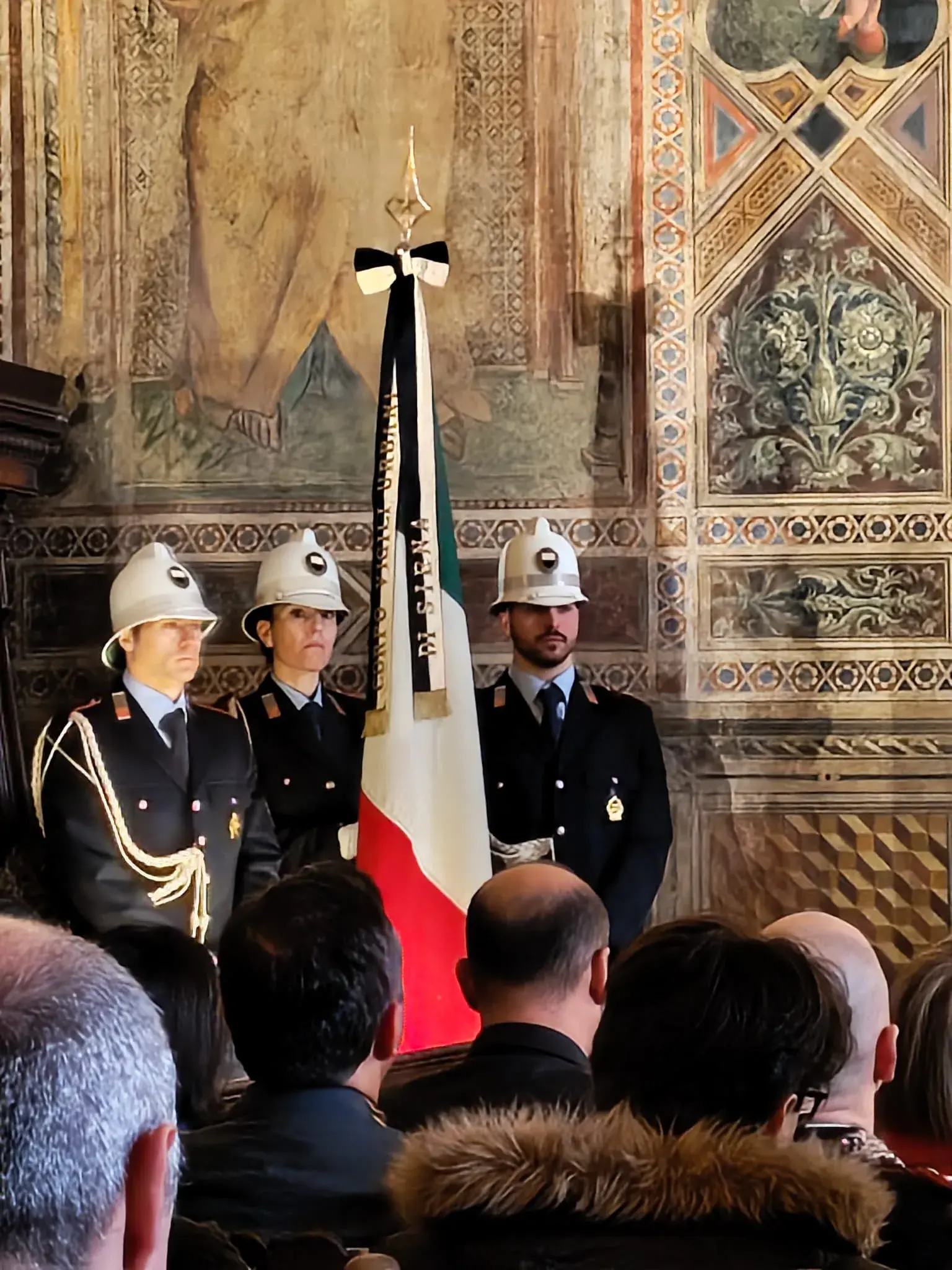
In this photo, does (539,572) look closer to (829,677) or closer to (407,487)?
(407,487)

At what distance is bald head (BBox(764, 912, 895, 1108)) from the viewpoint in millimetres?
1943

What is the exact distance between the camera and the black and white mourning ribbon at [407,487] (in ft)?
14.6

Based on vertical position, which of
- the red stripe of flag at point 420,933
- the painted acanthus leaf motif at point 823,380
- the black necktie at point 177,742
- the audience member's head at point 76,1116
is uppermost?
the painted acanthus leaf motif at point 823,380

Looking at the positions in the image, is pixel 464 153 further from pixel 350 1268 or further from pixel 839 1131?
pixel 350 1268

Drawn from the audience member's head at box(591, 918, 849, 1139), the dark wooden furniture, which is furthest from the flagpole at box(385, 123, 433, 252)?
the audience member's head at box(591, 918, 849, 1139)

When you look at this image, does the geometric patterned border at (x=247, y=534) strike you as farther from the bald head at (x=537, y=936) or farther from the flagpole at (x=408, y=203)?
the bald head at (x=537, y=936)

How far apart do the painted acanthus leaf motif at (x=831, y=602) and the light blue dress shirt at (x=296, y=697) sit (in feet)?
4.09

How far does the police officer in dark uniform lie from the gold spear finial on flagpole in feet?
3.18

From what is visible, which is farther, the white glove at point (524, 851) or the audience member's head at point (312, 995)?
the white glove at point (524, 851)

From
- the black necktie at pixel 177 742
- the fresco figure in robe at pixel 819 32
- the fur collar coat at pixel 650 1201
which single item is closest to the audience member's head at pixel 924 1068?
the fur collar coat at pixel 650 1201

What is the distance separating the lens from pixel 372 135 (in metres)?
5.31

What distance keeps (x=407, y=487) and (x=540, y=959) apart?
2.44m

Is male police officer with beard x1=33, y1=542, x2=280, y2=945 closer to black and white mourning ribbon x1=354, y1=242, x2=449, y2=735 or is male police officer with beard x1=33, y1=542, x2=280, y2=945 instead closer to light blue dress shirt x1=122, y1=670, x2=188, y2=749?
light blue dress shirt x1=122, y1=670, x2=188, y2=749

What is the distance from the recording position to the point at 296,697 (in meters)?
4.75
